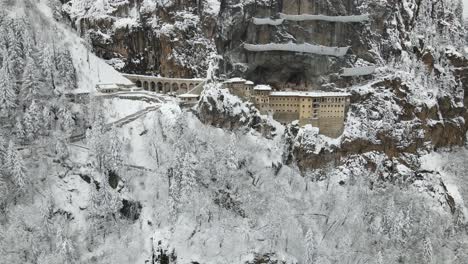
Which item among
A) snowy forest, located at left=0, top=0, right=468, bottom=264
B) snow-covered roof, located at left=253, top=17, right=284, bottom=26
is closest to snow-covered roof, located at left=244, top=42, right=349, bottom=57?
snowy forest, located at left=0, top=0, right=468, bottom=264

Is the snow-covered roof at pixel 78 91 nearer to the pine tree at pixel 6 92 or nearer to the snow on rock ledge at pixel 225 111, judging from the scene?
the pine tree at pixel 6 92

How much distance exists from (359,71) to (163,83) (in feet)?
114

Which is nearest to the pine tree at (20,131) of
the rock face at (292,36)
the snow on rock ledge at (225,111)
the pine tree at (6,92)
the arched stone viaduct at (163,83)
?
the pine tree at (6,92)

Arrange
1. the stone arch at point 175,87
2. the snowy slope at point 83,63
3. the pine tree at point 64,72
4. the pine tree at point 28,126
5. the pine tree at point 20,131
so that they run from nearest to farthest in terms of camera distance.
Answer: the pine tree at point 20,131, the pine tree at point 28,126, the pine tree at point 64,72, the snowy slope at point 83,63, the stone arch at point 175,87

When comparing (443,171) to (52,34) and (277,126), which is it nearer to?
(277,126)

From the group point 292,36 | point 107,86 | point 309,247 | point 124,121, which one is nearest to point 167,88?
point 107,86

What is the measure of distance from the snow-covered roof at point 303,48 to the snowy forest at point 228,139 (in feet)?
0.74

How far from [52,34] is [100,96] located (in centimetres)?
1790

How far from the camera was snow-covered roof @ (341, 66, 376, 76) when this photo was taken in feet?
279

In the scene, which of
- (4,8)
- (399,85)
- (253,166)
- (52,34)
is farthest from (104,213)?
(399,85)

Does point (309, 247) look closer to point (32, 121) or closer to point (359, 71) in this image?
point (359, 71)

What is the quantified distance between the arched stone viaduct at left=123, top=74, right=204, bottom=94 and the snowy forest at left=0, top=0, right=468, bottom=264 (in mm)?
1790

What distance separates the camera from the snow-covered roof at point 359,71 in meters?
85.2

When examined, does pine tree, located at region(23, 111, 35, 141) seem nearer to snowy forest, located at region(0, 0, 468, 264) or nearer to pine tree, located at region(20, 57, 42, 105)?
snowy forest, located at region(0, 0, 468, 264)
